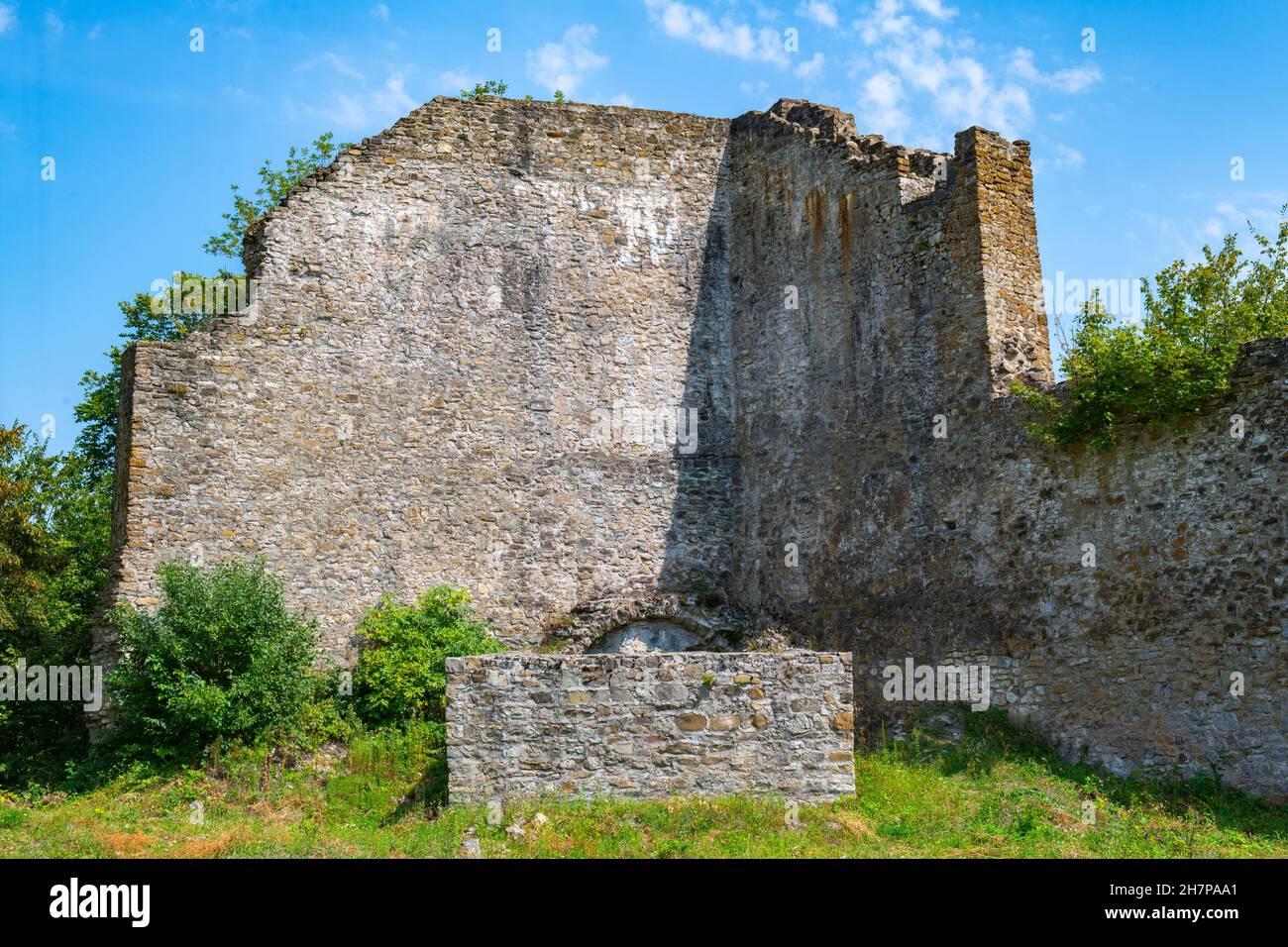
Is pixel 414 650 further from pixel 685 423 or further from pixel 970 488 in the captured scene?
pixel 970 488

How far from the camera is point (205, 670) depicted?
14.9 m

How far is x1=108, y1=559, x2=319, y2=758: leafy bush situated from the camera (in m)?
14.6

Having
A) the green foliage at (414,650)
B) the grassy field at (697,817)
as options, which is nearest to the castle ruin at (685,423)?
the green foliage at (414,650)

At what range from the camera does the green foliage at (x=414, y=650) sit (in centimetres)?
1614

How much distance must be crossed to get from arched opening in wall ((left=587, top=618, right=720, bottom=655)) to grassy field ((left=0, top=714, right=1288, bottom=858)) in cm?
420

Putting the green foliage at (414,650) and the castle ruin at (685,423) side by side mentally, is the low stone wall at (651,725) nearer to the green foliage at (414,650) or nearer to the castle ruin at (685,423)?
the castle ruin at (685,423)

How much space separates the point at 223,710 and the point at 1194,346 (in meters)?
11.9

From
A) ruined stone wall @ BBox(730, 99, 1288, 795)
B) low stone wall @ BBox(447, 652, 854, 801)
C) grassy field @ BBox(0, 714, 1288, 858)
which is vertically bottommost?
grassy field @ BBox(0, 714, 1288, 858)

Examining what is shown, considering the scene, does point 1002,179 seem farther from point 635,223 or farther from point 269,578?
point 269,578

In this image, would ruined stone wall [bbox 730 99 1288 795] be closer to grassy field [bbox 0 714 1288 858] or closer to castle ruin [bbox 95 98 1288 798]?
castle ruin [bbox 95 98 1288 798]

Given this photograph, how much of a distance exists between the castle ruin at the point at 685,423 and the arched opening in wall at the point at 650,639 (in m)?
0.10

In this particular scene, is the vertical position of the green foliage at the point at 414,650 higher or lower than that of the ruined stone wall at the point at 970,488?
lower

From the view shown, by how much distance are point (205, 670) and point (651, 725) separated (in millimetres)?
6006

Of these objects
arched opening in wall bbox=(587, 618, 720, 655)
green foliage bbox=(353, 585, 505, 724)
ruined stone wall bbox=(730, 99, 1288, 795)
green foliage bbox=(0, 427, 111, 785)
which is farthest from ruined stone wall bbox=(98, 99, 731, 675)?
green foliage bbox=(0, 427, 111, 785)
